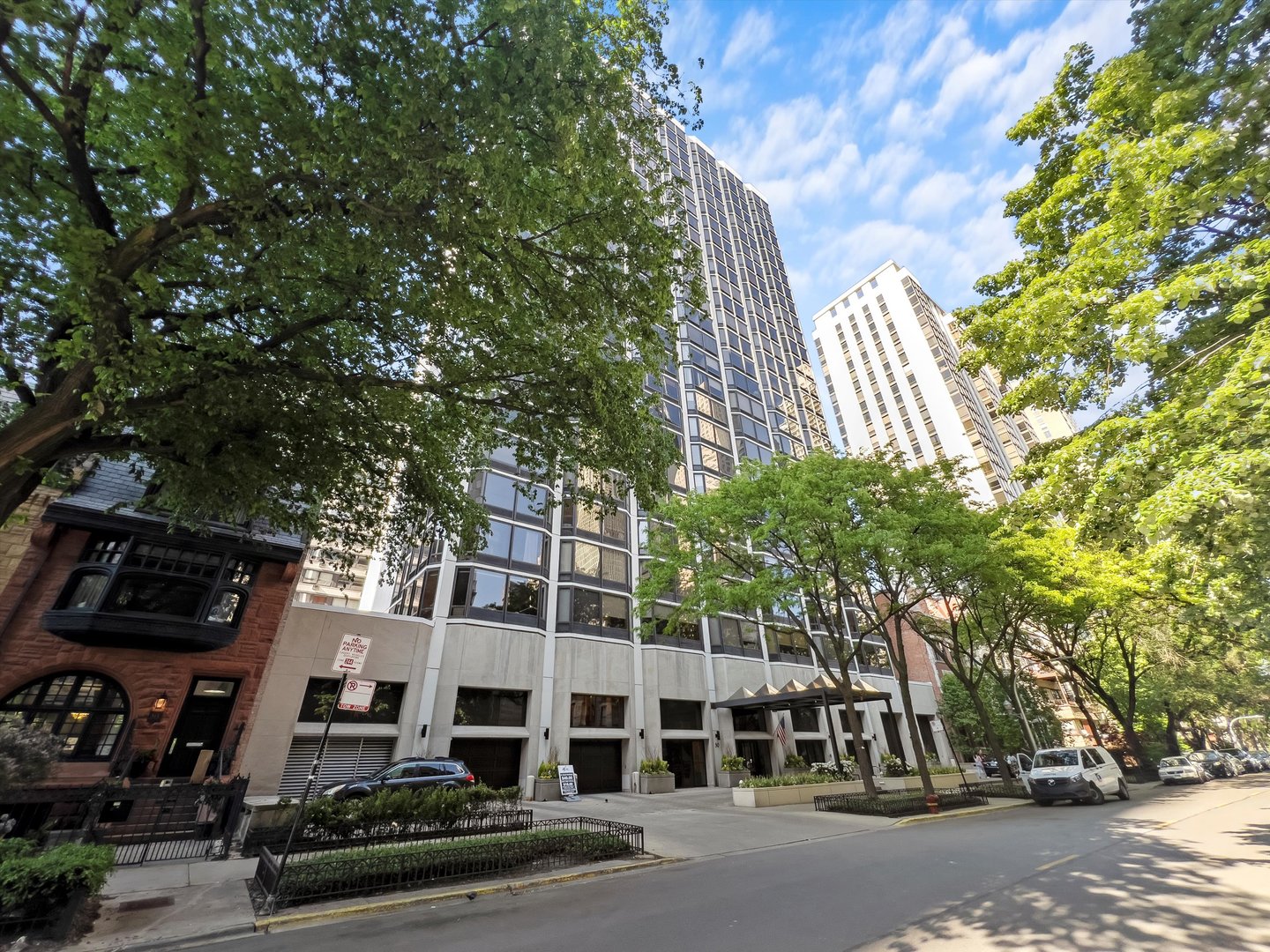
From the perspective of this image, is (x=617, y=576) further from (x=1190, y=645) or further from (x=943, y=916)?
(x=1190, y=645)

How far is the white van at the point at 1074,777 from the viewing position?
1814 centimetres

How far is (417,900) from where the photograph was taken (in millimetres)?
7809

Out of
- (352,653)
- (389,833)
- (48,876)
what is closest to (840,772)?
(389,833)

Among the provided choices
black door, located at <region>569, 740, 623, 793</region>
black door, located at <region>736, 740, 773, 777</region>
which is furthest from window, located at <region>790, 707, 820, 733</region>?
black door, located at <region>569, 740, 623, 793</region>

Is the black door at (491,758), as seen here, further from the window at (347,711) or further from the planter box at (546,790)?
the window at (347,711)

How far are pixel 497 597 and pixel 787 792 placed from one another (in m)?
15.5

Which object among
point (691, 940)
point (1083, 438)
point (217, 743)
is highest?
point (1083, 438)

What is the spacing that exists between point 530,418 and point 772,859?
1024cm

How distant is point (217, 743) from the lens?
1616 cm

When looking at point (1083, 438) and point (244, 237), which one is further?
point (1083, 438)

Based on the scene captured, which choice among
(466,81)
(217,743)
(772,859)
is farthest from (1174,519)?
(217,743)

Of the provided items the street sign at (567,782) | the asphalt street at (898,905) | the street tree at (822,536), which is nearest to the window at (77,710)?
the asphalt street at (898,905)

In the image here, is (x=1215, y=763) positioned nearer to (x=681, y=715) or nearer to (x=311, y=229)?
(x=681, y=715)

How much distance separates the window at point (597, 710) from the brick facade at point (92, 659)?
14.1 metres
